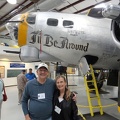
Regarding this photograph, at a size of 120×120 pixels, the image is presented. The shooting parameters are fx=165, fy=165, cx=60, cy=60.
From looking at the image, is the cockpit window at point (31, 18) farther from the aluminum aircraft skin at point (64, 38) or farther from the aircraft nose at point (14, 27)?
the aircraft nose at point (14, 27)

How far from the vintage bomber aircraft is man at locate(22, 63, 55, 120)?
244 cm

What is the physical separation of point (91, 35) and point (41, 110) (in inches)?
120

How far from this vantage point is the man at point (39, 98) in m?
2.56

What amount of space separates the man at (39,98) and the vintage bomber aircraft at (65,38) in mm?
2441

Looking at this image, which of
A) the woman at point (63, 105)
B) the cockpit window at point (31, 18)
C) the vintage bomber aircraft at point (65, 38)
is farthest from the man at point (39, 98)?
the cockpit window at point (31, 18)

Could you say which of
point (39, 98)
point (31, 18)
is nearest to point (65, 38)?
point (31, 18)

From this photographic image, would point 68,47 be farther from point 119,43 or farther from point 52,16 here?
point 119,43

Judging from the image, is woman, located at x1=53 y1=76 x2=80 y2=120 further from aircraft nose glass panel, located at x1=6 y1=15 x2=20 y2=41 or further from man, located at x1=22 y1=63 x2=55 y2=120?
aircraft nose glass panel, located at x1=6 y1=15 x2=20 y2=41

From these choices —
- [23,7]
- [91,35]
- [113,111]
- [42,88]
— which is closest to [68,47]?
[91,35]

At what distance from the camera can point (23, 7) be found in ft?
35.9

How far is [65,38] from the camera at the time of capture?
16.0 ft

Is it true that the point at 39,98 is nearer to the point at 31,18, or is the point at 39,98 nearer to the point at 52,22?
the point at 52,22

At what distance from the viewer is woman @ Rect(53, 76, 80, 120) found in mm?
2467

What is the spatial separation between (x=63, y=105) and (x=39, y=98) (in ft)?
1.28
